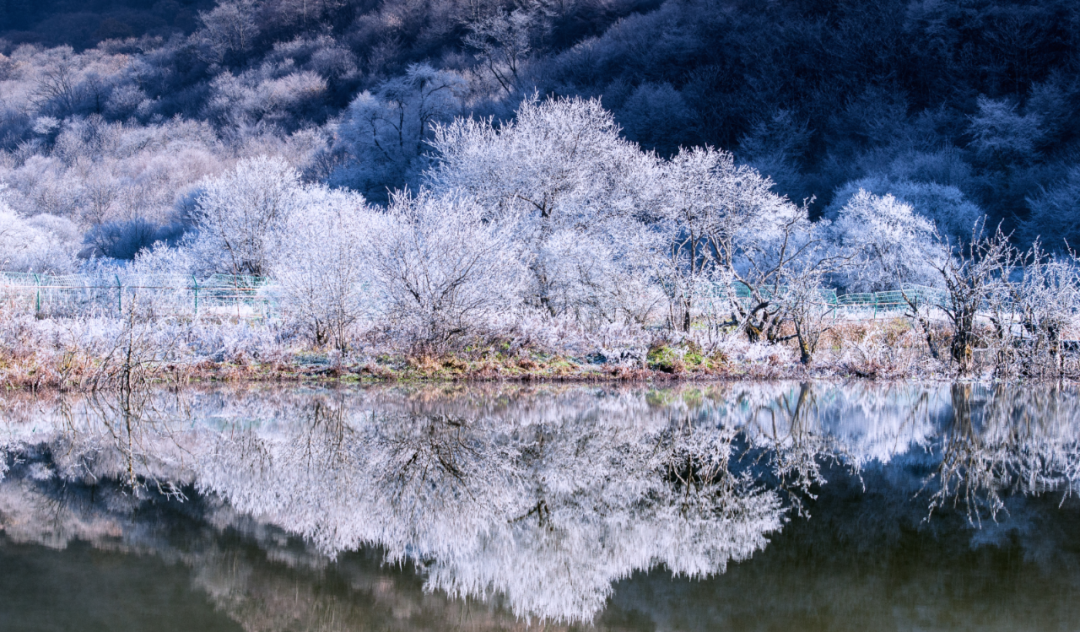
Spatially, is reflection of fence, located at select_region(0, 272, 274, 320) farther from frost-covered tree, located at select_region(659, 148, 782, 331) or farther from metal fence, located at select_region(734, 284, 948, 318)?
metal fence, located at select_region(734, 284, 948, 318)

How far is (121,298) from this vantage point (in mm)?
22438

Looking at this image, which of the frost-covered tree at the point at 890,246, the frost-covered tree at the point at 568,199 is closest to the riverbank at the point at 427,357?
the frost-covered tree at the point at 568,199

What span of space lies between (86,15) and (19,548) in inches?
3961

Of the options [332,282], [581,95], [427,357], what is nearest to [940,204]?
[581,95]

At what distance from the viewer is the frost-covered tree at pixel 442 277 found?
730 inches

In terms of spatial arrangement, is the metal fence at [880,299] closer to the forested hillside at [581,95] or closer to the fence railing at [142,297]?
the fence railing at [142,297]

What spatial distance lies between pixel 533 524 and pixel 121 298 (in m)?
19.9

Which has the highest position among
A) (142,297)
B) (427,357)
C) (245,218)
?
(427,357)

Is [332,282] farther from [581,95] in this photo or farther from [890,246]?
[581,95]

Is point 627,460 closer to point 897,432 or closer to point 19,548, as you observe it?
point 897,432

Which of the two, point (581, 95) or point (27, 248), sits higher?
point (581, 95)

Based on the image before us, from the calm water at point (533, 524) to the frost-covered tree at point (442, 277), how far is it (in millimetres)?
7413

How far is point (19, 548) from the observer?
203 inches

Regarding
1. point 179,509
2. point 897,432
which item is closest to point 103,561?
point 179,509
